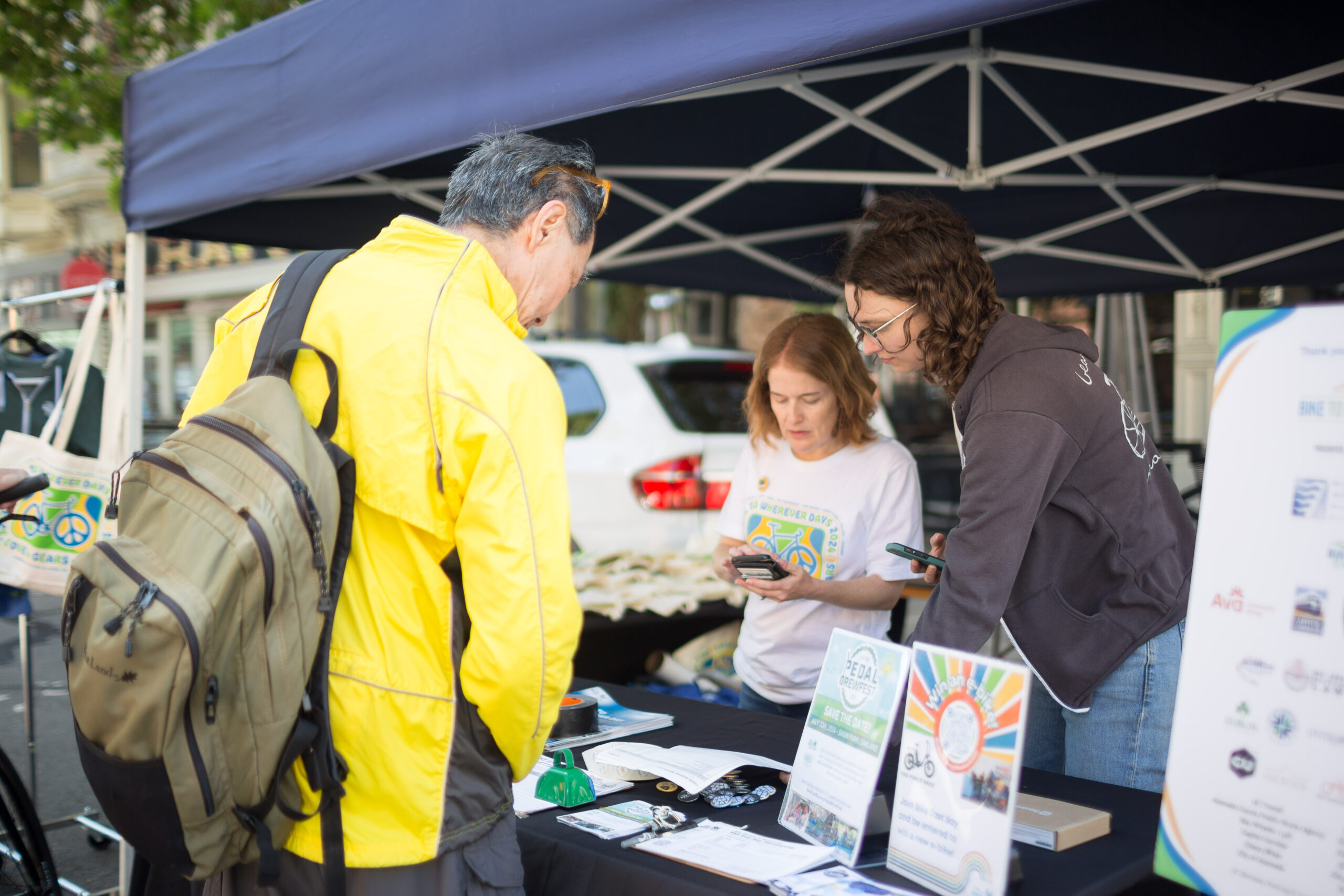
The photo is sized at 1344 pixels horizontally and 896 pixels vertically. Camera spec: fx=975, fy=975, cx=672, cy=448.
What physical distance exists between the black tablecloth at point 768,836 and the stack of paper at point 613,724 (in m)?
0.24

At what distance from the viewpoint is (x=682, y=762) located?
1.70 meters

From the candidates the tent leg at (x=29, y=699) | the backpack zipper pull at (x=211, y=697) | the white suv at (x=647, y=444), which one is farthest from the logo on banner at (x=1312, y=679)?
the tent leg at (x=29, y=699)

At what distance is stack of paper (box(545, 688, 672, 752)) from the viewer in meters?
1.96

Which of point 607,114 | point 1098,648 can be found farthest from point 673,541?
point 1098,648

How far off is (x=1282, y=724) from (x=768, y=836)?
0.71 m

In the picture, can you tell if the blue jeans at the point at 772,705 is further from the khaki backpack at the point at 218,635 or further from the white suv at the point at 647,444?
the white suv at the point at 647,444

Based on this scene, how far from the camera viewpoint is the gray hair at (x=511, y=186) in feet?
4.50

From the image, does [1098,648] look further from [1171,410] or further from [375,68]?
[1171,410]

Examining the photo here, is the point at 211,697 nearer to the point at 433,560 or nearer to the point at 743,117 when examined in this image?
the point at 433,560

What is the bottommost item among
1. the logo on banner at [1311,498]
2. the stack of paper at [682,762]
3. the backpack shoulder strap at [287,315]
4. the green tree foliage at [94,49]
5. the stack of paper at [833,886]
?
the stack of paper at [682,762]

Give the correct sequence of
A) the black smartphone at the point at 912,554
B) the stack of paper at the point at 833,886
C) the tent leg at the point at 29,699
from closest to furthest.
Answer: the stack of paper at the point at 833,886, the black smartphone at the point at 912,554, the tent leg at the point at 29,699

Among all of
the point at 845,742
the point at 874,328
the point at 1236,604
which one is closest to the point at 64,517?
the point at 874,328

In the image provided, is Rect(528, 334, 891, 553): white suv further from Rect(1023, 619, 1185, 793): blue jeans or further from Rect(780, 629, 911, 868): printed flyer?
Rect(780, 629, 911, 868): printed flyer

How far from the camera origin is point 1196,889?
112 cm
